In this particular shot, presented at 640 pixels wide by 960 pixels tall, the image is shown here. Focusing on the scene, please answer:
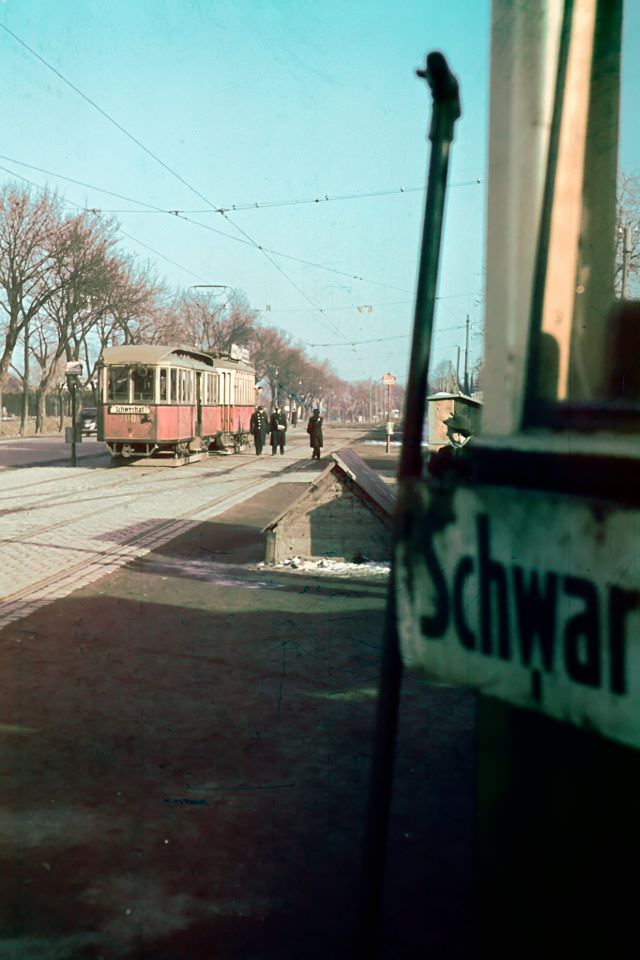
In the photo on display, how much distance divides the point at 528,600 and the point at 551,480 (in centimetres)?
16

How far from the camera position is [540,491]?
51.4 inches

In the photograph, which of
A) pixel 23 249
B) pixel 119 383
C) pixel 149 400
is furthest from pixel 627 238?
pixel 23 249

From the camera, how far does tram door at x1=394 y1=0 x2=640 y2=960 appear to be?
4.11 feet

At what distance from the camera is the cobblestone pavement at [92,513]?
30.0 ft

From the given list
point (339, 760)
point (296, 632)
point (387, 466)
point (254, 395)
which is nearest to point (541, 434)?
point (339, 760)

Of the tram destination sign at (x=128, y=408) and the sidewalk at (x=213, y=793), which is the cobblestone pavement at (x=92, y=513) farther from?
the sidewalk at (x=213, y=793)

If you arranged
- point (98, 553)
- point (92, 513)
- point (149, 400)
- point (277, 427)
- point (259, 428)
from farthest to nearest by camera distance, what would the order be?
point (259, 428) → point (277, 427) → point (149, 400) → point (92, 513) → point (98, 553)

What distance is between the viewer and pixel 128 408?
26.5m

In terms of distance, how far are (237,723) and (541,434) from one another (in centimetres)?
395

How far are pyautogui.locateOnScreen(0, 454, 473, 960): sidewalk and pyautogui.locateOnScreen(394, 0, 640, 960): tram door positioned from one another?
5.82 feet

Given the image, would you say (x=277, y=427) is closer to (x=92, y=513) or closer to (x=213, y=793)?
(x=92, y=513)

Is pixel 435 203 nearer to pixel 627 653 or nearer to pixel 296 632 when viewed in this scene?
pixel 627 653

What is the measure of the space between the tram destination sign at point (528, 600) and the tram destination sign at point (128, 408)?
25.3m

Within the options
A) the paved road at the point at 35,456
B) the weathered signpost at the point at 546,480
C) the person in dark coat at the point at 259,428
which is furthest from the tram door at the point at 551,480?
the person in dark coat at the point at 259,428
